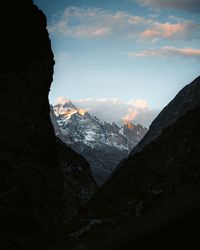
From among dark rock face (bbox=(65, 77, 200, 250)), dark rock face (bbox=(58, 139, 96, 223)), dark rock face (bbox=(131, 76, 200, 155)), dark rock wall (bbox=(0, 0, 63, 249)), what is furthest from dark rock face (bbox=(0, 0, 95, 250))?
dark rock face (bbox=(131, 76, 200, 155))

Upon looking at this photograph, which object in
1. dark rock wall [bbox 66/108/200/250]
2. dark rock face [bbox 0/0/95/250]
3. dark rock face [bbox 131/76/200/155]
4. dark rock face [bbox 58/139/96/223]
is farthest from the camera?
dark rock face [bbox 131/76/200/155]

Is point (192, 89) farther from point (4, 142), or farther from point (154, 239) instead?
point (154, 239)

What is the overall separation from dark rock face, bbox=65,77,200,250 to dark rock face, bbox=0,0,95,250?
409 centimetres


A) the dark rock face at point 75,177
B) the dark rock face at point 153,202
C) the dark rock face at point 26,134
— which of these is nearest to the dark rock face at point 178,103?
the dark rock face at point 75,177

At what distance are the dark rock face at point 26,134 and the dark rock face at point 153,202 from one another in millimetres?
4086

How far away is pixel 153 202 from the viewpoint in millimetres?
11469

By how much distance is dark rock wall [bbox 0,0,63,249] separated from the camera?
64.4 ft

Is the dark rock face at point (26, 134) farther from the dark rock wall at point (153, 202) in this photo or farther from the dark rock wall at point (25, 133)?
the dark rock wall at point (153, 202)

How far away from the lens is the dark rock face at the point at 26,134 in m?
19.5

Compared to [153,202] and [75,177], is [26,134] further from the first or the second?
[75,177]

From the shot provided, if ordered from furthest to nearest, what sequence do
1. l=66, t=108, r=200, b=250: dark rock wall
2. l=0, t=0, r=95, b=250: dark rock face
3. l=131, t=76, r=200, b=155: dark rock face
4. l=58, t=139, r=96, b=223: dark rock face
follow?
l=131, t=76, r=200, b=155: dark rock face < l=58, t=139, r=96, b=223: dark rock face < l=0, t=0, r=95, b=250: dark rock face < l=66, t=108, r=200, b=250: dark rock wall

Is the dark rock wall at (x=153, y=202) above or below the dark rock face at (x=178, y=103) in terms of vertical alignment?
below

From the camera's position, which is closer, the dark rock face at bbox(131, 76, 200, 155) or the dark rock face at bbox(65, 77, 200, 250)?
the dark rock face at bbox(65, 77, 200, 250)

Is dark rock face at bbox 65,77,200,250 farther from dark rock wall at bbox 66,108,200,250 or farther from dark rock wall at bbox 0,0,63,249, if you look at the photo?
dark rock wall at bbox 0,0,63,249
